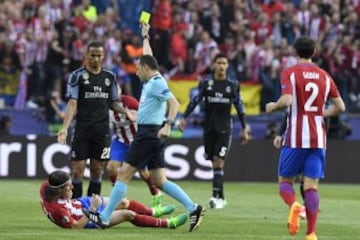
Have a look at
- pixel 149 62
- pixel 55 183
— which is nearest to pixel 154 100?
pixel 149 62

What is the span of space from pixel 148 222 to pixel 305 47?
3.16 metres

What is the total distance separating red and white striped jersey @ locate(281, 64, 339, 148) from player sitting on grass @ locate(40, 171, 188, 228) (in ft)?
7.19

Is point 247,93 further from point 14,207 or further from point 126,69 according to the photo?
point 14,207

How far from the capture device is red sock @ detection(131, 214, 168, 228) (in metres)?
14.6

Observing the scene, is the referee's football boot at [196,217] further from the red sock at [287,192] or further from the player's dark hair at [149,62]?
the player's dark hair at [149,62]

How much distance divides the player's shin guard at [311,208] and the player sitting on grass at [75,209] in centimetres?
204

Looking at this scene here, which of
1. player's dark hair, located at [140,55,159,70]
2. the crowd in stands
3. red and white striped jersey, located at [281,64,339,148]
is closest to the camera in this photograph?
red and white striped jersey, located at [281,64,339,148]

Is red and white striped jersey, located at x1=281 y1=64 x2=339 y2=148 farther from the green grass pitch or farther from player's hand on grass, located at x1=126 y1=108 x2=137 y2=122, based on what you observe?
player's hand on grass, located at x1=126 y1=108 x2=137 y2=122

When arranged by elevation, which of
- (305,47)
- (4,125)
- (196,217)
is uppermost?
(305,47)

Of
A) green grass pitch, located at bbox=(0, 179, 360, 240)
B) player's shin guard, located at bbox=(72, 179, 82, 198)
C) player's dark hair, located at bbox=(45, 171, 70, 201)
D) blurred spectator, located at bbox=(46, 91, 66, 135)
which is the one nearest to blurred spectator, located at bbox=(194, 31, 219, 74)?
blurred spectator, located at bbox=(46, 91, 66, 135)

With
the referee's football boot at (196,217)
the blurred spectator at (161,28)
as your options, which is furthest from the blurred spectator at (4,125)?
the referee's football boot at (196,217)

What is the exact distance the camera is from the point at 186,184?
1011 inches

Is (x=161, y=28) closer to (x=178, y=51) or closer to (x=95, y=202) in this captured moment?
(x=178, y=51)

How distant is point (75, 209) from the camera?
14.4 m
